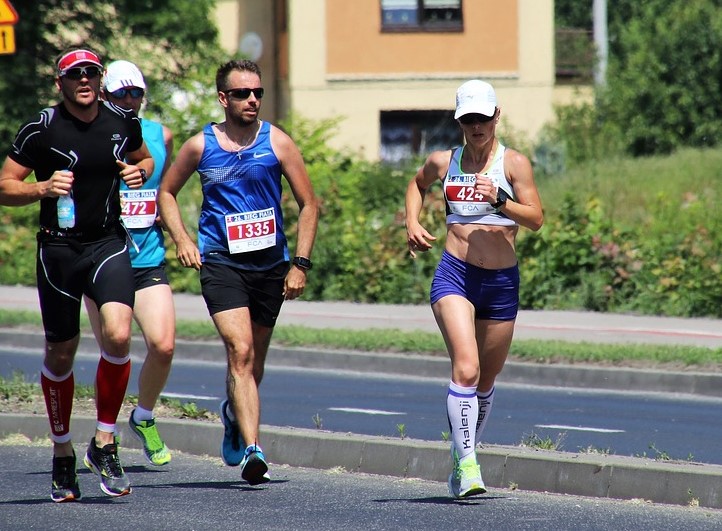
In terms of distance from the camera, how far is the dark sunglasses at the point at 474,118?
24.2 feet

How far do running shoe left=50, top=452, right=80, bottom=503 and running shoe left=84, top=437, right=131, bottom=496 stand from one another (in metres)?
0.11

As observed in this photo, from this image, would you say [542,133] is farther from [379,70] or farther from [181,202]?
[181,202]

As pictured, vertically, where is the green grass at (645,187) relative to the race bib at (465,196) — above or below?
below

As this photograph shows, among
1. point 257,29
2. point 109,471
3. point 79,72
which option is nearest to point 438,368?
point 109,471

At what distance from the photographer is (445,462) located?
26.3 ft

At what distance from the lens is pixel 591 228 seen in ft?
62.2

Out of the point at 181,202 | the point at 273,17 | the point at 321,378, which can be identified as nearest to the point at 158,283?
the point at 321,378

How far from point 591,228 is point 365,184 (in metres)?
4.44

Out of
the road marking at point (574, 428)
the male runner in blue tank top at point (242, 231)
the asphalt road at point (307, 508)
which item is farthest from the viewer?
the road marking at point (574, 428)

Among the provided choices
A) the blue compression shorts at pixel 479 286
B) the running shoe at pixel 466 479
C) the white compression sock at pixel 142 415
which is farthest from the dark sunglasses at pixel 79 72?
the running shoe at pixel 466 479

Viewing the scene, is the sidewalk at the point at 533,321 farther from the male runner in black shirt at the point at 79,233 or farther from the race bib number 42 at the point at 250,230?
the male runner in black shirt at the point at 79,233

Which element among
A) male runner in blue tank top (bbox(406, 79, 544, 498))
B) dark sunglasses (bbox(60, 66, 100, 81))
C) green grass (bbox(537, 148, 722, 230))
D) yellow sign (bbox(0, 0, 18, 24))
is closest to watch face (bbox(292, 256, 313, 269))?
male runner in blue tank top (bbox(406, 79, 544, 498))

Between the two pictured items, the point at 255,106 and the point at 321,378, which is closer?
the point at 255,106

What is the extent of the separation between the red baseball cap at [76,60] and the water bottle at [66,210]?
561 mm
